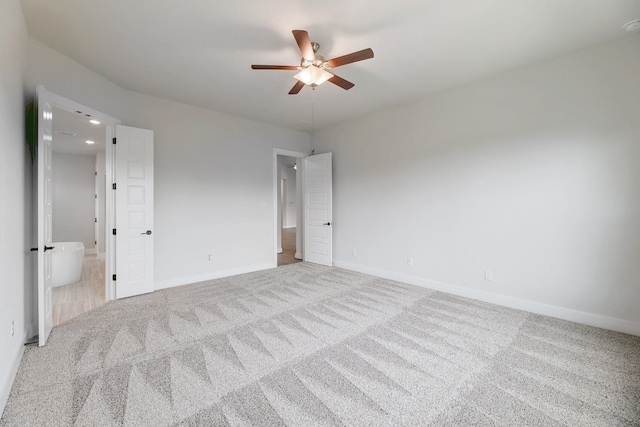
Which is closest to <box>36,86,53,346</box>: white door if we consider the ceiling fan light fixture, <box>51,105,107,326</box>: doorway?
the ceiling fan light fixture

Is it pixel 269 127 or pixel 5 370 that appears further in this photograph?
pixel 269 127

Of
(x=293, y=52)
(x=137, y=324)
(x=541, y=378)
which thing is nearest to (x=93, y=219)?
(x=137, y=324)

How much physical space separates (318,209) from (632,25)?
458 centimetres

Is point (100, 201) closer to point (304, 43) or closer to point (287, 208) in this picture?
point (287, 208)

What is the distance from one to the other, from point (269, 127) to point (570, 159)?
4560mm

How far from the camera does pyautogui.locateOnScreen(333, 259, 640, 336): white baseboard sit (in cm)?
265

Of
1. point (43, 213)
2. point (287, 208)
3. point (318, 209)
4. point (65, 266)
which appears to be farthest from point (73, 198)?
point (287, 208)

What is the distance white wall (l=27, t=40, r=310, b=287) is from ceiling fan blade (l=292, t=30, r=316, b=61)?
2.69 m

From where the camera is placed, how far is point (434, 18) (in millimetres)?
2279

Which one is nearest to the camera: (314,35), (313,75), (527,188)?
(314,35)

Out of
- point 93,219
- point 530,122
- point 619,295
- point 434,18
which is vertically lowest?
point 619,295

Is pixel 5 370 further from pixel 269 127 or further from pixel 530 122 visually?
pixel 530 122

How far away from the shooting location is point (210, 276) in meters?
4.46

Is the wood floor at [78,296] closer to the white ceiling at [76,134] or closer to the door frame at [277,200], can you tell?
the white ceiling at [76,134]
